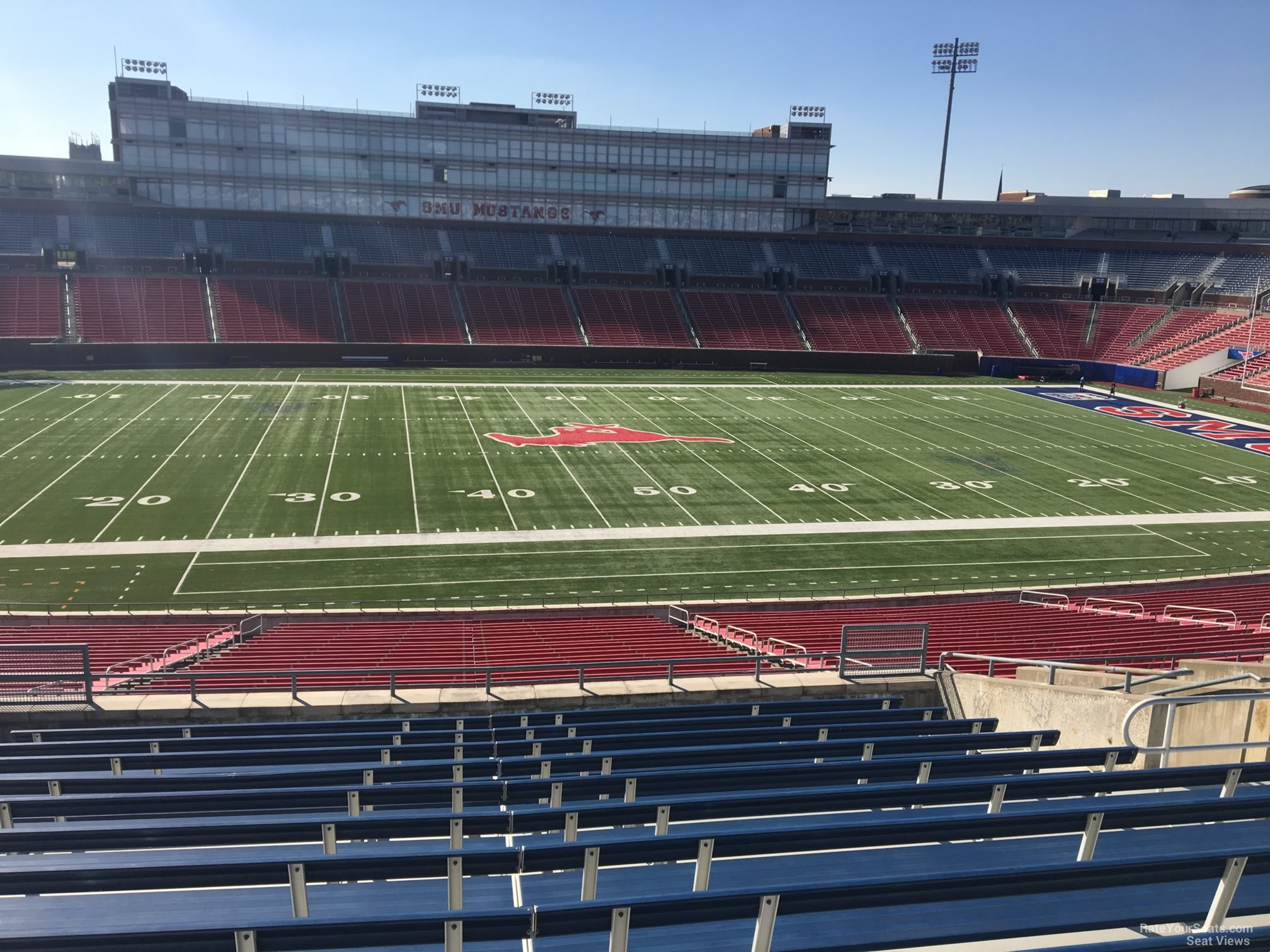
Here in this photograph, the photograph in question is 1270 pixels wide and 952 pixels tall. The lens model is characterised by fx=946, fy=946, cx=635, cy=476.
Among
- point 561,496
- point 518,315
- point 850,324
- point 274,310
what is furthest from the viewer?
point 850,324

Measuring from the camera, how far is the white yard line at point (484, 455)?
31.5m

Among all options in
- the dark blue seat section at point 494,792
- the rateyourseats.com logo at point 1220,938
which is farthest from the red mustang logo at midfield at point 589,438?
the rateyourseats.com logo at point 1220,938

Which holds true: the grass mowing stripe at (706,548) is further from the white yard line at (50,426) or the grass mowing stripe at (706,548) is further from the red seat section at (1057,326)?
the red seat section at (1057,326)

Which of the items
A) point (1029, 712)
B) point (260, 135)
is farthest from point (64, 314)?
point (1029, 712)

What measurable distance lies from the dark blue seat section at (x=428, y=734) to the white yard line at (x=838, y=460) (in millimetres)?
23858

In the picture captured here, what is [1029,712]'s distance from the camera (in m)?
10.5

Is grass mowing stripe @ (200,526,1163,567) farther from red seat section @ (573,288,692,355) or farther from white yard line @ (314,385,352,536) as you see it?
red seat section @ (573,288,692,355)

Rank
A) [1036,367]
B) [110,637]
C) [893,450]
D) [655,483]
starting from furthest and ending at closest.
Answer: [1036,367], [893,450], [655,483], [110,637]

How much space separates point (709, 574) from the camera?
26.5 m

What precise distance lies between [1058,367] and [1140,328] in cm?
934

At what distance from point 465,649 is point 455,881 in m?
12.4

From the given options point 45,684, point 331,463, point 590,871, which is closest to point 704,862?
point 590,871

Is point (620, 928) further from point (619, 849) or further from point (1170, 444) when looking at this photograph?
point (1170, 444)

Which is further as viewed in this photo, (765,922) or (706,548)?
(706,548)
